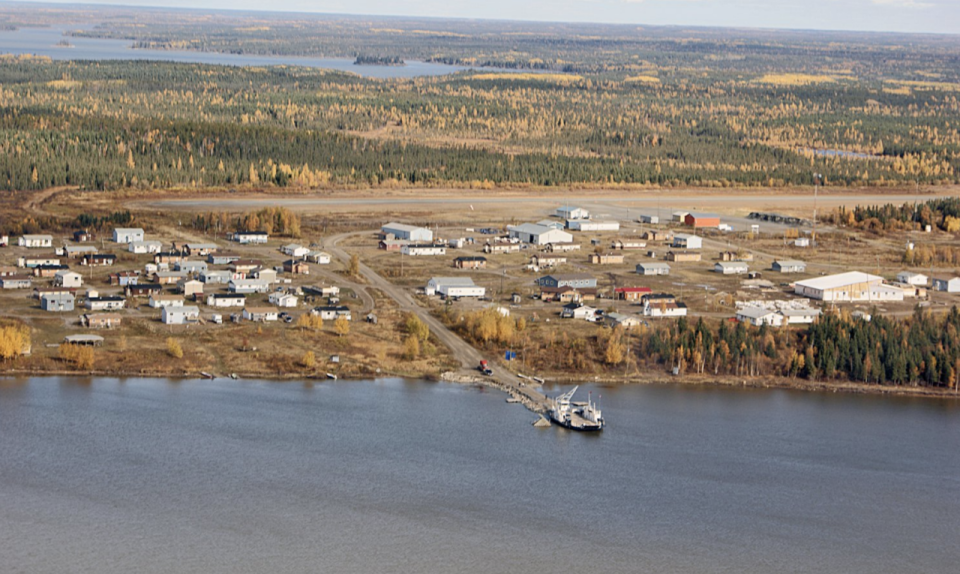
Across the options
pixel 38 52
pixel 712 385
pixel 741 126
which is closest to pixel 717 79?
pixel 741 126

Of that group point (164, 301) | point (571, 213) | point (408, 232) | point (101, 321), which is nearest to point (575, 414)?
point (101, 321)

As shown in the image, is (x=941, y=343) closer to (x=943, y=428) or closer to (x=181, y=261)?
(x=943, y=428)

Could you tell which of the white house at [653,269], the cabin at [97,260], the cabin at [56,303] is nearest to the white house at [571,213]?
the white house at [653,269]

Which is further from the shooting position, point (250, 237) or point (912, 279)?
point (250, 237)

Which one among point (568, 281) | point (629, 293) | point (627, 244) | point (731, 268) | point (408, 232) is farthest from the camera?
point (627, 244)

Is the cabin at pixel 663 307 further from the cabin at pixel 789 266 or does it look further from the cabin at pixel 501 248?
the cabin at pixel 501 248

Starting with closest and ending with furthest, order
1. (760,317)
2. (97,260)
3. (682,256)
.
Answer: (760,317) < (97,260) < (682,256)

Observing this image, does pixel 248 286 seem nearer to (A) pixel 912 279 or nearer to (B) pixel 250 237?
(B) pixel 250 237

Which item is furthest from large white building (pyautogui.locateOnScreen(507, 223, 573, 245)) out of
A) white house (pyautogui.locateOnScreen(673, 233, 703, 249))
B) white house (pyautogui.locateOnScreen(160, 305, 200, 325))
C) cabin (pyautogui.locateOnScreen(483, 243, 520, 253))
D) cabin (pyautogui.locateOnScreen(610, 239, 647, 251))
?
white house (pyautogui.locateOnScreen(160, 305, 200, 325))

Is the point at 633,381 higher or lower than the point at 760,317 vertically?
lower
